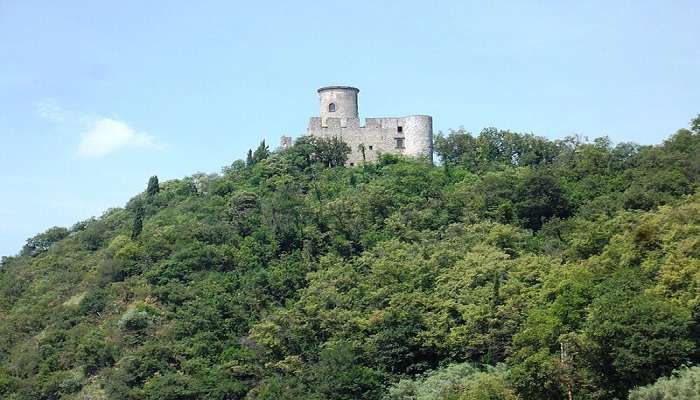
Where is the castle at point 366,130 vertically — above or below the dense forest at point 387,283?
above

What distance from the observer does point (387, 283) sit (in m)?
46.6

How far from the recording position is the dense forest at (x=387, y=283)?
37.3m

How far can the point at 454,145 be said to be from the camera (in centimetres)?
6100

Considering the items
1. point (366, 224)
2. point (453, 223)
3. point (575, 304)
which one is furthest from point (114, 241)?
point (575, 304)

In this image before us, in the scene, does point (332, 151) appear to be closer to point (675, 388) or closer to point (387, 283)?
point (387, 283)

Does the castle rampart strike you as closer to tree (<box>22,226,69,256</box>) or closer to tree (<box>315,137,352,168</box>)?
tree (<box>315,137,352,168</box>)

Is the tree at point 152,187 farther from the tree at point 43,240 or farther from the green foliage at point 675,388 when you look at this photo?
the green foliage at point 675,388

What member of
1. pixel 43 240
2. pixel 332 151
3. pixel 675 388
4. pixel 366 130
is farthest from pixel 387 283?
pixel 43 240

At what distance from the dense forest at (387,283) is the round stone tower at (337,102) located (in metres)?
1.47

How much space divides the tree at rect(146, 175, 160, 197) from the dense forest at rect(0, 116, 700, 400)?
121 centimetres

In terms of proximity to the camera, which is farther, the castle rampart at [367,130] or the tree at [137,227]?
the castle rampart at [367,130]

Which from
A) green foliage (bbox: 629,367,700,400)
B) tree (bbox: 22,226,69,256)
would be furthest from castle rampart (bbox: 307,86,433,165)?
green foliage (bbox: 629,367,700,400)

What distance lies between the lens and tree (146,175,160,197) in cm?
6481

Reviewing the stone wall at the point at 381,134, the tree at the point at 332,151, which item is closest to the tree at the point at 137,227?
the tree at the point at 332,151
